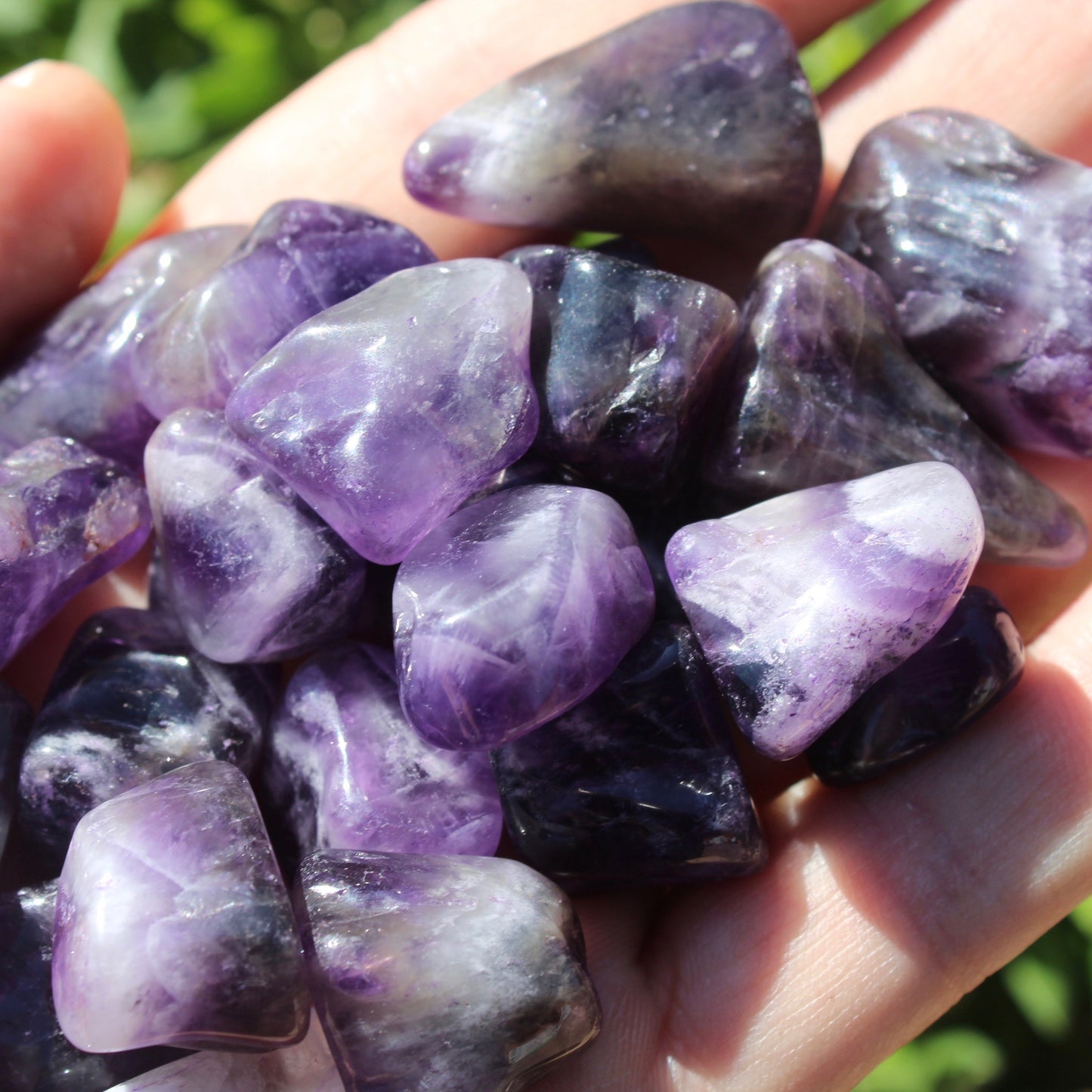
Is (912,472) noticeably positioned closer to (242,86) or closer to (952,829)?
(952,829)

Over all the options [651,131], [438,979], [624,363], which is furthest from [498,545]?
[651,131]

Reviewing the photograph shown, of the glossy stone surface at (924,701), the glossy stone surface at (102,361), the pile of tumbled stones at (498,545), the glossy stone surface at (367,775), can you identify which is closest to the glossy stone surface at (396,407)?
the pile of tumbled stones at (498,545)

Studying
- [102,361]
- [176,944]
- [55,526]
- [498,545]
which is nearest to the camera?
[176,944]

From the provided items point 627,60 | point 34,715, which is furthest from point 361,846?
point 627,60

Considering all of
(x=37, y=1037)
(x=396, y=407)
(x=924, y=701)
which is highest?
(x=396, y=407)

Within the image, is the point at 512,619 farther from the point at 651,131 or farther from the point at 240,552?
the point at 651,131

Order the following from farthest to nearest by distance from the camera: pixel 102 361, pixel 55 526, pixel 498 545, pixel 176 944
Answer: pixel 102 361, pixel 55 526, pixel 498 545, pixel 176 944

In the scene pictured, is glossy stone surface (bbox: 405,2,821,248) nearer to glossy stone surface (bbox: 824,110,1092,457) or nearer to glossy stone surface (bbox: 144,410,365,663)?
glossy stone surface (bbox: 824,110,1092,457)

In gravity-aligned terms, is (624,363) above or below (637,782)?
above
